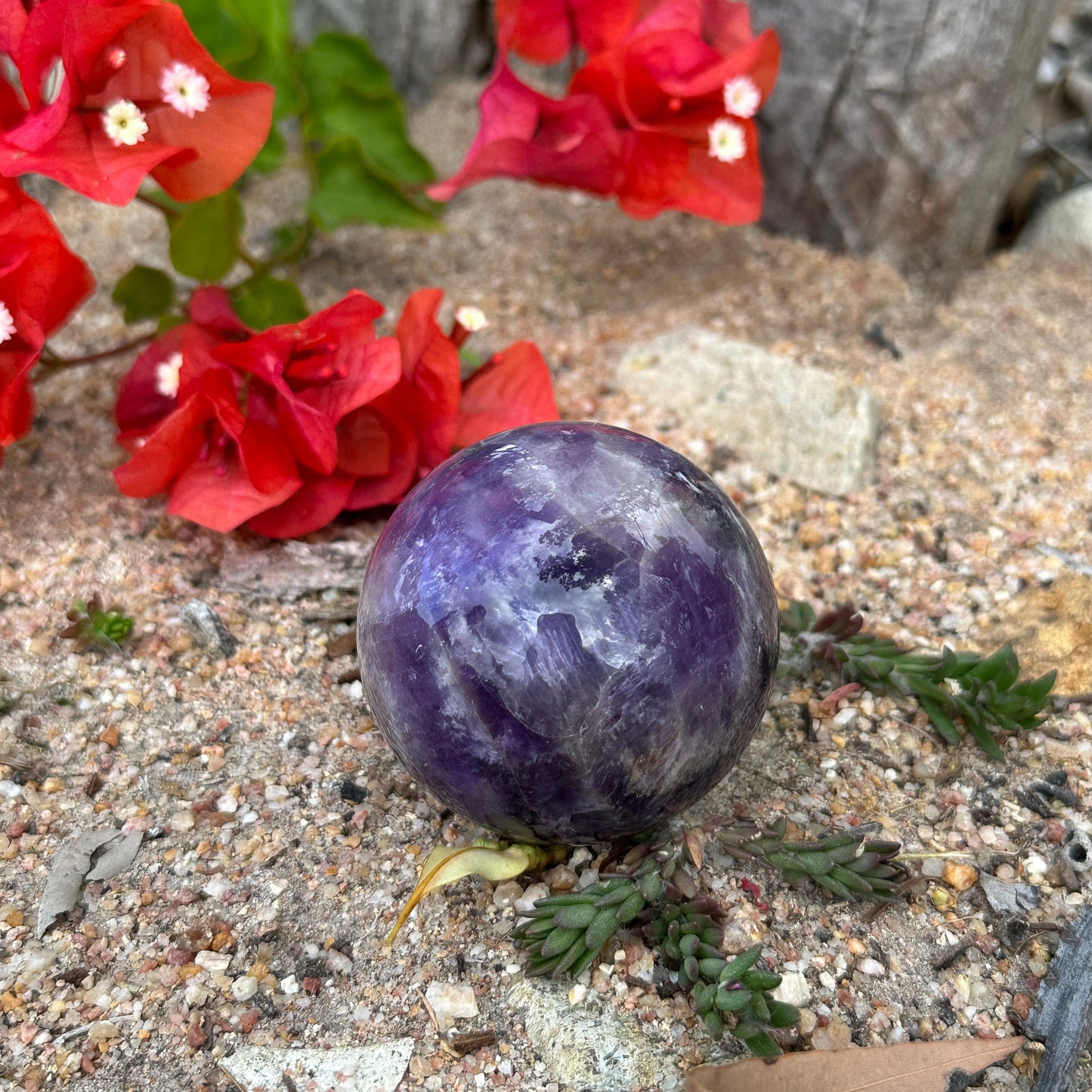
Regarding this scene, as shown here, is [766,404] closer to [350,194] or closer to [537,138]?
[537,138]

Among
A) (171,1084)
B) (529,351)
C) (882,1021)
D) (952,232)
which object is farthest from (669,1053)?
(952,232)

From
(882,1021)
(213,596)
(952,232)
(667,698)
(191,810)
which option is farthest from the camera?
(952,232)

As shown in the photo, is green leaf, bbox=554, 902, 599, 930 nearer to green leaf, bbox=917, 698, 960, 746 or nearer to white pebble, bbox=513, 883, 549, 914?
white pebble, bbox=513, 883, 549, 914

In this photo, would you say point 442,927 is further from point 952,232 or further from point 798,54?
point 798,54

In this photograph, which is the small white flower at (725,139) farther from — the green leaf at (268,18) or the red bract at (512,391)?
the green leaf at (268,18)

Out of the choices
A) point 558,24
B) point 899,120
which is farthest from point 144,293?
point 899,120

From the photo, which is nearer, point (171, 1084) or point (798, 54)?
point (171, 1084)

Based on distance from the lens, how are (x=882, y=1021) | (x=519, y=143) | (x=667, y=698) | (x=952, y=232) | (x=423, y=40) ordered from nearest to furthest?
(x=667, y=698) < (x=882, y=1021) < (x=519, y=143) < (x=952, y=232) < (x=423, y=40)

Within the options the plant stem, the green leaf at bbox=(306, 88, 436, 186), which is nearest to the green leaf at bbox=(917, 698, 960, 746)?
the plant stem
